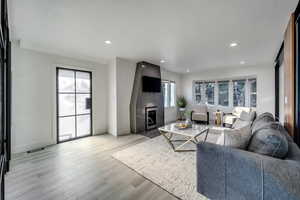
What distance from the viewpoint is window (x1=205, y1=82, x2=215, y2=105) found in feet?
22.1

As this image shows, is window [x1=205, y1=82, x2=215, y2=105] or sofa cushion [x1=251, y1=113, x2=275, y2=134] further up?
window [x1=205, y1=82, x2=215, y2=105]

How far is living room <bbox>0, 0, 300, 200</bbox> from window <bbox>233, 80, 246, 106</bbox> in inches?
23.5

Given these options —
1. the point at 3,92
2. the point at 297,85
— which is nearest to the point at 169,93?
the point at 297,85

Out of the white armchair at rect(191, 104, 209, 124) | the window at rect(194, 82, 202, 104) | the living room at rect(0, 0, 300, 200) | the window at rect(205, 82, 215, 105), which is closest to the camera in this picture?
the living room at rect(0, 0, 300, 200)

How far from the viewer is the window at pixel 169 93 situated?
6.58 metres

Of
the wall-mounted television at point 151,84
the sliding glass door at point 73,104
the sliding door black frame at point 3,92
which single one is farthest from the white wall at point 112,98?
the sliding door black frame at point 3,92

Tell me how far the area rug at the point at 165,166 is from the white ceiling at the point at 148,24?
256 centimetres

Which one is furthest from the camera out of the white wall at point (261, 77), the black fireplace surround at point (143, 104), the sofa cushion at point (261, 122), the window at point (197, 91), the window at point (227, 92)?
the window at point (197, 91)

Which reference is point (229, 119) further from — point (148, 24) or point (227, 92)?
point (148, 24)

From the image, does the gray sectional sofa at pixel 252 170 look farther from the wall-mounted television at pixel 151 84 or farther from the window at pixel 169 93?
the window at pixel 169 93

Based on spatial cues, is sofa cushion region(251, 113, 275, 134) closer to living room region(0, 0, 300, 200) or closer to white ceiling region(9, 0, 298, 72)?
living room region(0, 0, 300, 200)

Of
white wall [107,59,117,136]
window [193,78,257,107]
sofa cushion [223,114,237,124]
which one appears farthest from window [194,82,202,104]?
white wall [107,59,117,136]

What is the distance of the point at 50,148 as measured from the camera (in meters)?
3.31

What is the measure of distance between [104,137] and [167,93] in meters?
3.76
